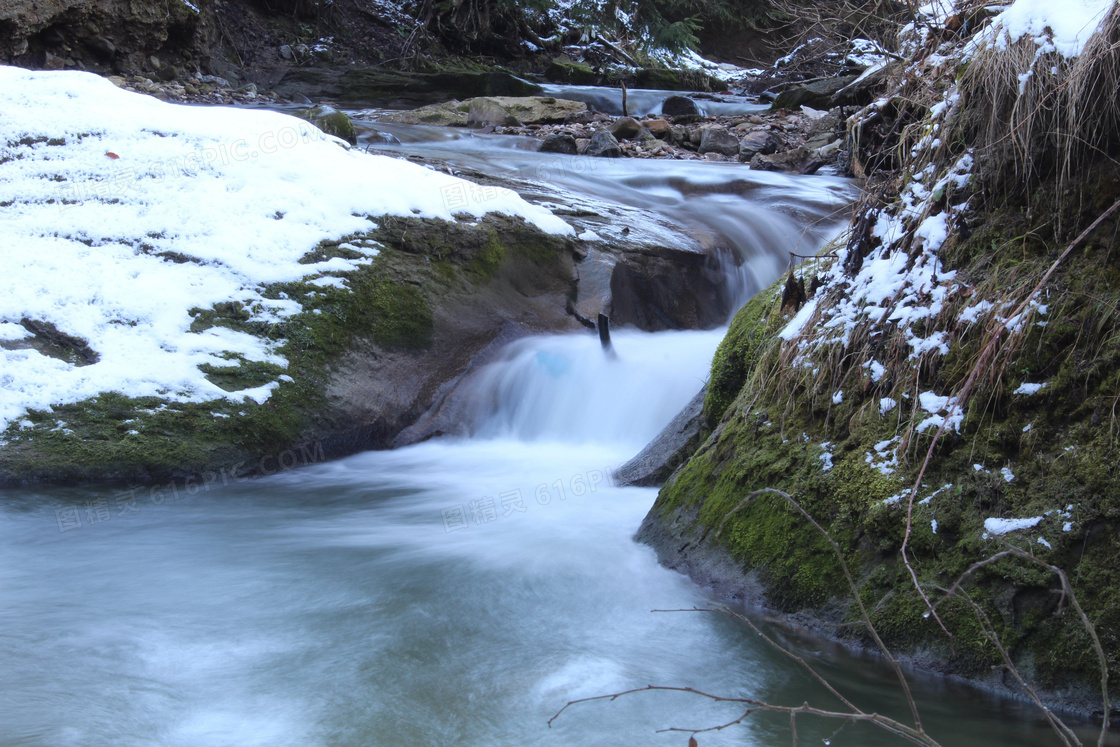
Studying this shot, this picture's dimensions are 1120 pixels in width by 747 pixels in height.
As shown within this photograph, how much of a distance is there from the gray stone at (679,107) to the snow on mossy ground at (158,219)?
1130 centimetres

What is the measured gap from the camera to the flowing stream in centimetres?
240

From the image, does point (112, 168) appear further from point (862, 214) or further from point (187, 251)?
point (862, 214)

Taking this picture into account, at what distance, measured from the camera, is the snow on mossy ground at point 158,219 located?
16.5 feet

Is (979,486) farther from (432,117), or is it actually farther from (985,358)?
(432,117)

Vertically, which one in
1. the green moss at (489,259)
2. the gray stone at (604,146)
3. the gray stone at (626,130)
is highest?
the gray stone at (626,130)

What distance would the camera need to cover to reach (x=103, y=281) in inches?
211

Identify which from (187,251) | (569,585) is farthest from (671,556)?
(187,251)

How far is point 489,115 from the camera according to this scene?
49.2ft

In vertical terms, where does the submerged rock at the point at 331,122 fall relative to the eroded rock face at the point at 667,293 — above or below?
above

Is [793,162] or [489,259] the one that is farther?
[793,162]

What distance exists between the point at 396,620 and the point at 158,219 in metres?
4.13

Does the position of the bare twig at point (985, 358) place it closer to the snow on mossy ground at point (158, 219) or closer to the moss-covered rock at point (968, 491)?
the moss-covered rock at point (968, 491)

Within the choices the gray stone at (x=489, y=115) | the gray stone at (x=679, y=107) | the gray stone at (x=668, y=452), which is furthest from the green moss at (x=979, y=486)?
the gray stone at (x=679, y=107)

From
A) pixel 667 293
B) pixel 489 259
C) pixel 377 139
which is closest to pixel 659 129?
pixel 377 139
